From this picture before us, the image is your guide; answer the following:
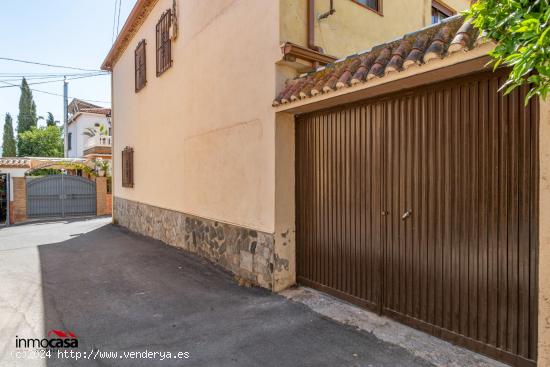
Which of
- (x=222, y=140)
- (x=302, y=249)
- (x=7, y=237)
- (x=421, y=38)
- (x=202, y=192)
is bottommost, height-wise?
(x=7, y=237)

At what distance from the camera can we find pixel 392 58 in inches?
139

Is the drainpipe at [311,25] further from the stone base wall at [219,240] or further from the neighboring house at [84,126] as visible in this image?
the neighboring house at [84,126]

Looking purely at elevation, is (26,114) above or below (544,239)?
above

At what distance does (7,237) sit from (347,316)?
38.7ft

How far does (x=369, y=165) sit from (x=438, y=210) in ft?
3.35

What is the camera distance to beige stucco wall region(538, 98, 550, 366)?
2719 millimetres

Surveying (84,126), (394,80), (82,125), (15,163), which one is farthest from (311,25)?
(82,125)

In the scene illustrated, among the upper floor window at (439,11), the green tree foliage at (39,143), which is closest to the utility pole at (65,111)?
the green tree foliage at (39,143)

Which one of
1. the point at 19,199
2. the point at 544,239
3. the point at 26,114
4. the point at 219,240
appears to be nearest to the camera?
the point at 544,239

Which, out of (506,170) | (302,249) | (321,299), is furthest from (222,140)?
(506,170)

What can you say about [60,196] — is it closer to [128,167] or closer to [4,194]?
[4,194]

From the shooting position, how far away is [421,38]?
3.53 meters

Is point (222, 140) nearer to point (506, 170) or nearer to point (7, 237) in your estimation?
point (506, 170)

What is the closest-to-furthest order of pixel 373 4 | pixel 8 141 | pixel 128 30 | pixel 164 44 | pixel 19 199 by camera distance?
pixel 373 4
pixel 164 44
pixel 128 30
pixel 19 199
pixel 8 141
